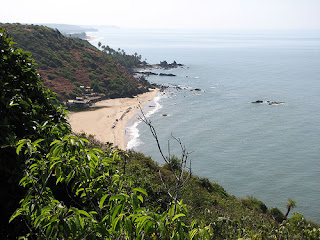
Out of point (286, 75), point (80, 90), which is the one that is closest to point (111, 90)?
point (80, 90)

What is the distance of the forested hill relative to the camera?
77938mm

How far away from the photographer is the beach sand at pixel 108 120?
51062mm

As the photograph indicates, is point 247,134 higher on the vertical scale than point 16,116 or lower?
lower

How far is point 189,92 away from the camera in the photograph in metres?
84.2

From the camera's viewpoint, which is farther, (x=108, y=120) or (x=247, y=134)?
(x=108, y=120)

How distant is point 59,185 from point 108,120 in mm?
53298

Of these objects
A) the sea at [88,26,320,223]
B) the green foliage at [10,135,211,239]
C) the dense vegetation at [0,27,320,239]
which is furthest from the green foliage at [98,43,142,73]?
the green foliage at [10,135,211,239]

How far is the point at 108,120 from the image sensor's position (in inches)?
2336

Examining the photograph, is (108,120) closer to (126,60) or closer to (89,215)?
(89,215)

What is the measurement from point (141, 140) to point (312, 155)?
2716 cm

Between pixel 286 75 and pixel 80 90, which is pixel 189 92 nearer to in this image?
pixel 80 90

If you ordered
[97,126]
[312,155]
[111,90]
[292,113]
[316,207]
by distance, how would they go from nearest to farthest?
[316,207] < [312,155] < [97,126] < [292,113] < [111,90]

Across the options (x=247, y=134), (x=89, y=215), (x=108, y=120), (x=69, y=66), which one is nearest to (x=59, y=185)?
(x=89, y=215)

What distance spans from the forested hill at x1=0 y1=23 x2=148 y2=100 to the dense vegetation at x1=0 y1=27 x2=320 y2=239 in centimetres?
6480
